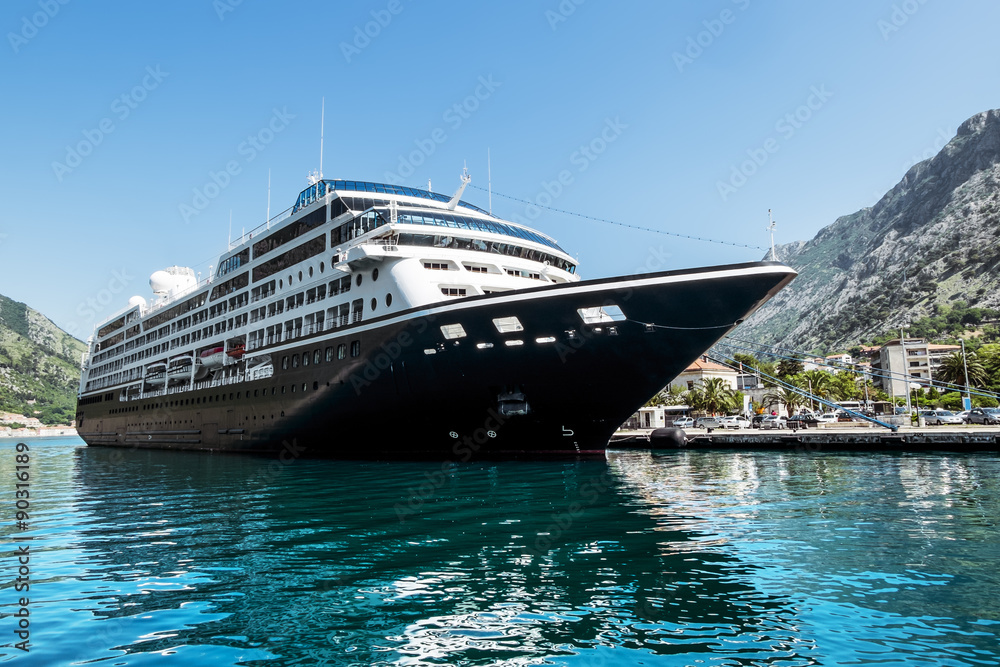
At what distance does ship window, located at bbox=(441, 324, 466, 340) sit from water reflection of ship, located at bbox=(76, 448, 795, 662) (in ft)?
18.7

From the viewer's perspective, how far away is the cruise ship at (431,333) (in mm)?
18703

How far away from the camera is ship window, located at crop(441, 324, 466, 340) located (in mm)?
20438

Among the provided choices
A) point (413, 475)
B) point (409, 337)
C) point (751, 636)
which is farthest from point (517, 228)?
point (751, 636)

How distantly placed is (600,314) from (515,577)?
37.8 feet

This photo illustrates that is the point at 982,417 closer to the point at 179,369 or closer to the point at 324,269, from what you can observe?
the point at 324,269

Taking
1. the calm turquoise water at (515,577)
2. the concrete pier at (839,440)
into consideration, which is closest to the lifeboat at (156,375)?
the calm turquoise water at (515,577)

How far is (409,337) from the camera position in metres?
21.5

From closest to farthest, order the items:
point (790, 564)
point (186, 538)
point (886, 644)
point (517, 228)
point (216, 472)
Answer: point (886, 644) → point (790, 564) → point (186, 538) → point (216, 472) → point (517, 228)

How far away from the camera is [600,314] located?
18734 millimetres

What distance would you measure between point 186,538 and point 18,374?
21252cm

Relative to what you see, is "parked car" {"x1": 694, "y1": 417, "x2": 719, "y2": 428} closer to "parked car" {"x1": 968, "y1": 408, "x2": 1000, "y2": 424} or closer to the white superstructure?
"parked car" {"x1": 968, "y1": 408, "x2": 1000, "y2": 424}

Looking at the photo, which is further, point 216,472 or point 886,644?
point 216,472

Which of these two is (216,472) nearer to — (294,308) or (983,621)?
(294,308)

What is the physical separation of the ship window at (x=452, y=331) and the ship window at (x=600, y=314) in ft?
13.7
